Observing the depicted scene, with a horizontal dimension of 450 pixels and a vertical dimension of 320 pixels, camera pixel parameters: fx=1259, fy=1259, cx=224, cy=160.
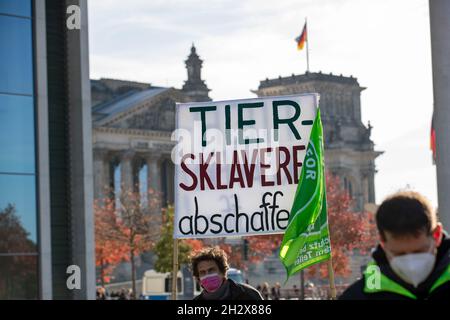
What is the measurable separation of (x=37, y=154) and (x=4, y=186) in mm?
928

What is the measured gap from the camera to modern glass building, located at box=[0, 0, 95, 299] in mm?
22766

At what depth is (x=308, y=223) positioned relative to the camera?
9.80 meters

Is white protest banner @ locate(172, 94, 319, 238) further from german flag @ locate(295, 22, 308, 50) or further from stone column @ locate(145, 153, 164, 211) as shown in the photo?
german flag @ locate(295, 22, 308, 50)

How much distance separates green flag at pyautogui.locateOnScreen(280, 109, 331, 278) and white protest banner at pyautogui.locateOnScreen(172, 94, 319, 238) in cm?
92

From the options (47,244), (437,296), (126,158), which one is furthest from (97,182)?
(437,296)

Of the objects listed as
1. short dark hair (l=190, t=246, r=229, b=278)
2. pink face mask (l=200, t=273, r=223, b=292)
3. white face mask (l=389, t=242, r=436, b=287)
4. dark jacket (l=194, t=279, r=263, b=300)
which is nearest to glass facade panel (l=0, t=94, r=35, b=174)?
short dark hair (l=190, t=246, r=229, b=278)

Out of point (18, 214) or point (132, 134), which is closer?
point (18, 214)

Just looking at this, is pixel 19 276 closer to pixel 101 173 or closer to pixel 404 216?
pixel 404 216

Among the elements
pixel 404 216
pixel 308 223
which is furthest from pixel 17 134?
pixel 404 216

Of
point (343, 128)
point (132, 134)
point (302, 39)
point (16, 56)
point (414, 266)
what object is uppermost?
point (302, 39)

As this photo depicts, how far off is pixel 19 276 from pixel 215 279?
15503 millimetres

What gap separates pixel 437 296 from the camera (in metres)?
4.29

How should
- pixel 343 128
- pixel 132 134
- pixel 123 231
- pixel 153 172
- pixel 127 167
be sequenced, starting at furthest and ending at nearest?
pixel 343 128 → pixel 153 172 → pixel 132 134 → pixel 127 167 → pixel 123 231
